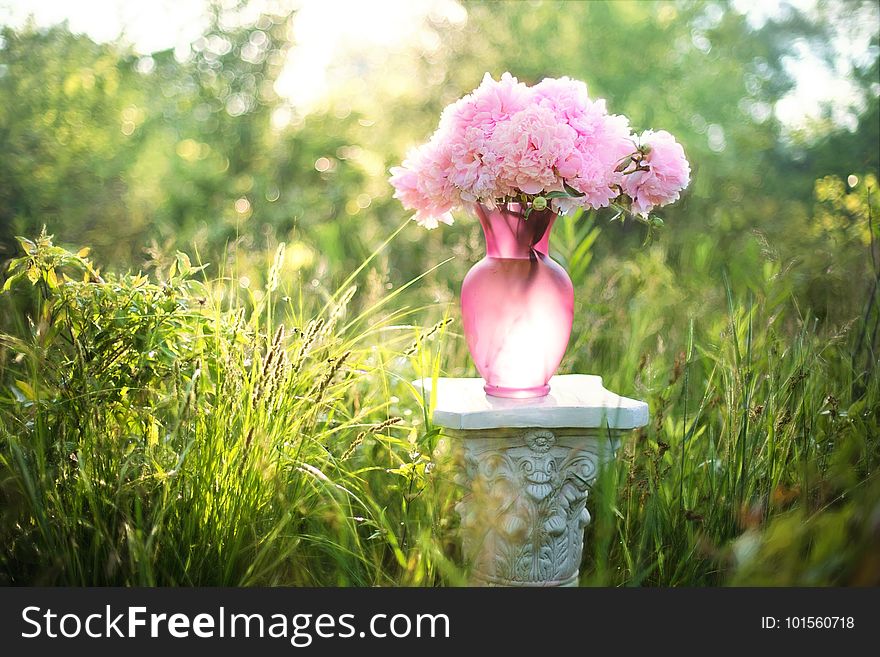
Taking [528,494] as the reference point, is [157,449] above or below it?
above

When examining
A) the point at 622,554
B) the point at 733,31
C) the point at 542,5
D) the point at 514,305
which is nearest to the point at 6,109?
the point at 514,305

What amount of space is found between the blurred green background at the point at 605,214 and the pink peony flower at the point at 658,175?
373mm

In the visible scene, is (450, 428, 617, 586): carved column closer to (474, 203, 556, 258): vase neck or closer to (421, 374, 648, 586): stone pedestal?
(421, 374, 648, 586): stone pedestal

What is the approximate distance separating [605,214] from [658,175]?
3682 millimetres

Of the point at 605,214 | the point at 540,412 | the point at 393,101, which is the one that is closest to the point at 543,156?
the point at 540,412

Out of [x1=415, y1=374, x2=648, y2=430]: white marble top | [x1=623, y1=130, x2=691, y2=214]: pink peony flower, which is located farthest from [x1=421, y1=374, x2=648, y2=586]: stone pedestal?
[x1=623, y1=130, x2=691, y2=214]: pink peony flower

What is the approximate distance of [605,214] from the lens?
209 inches

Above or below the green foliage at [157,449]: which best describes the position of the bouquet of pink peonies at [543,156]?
above

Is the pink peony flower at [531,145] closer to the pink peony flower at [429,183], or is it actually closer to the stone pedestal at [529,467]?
the pink peony flower at [429,183]

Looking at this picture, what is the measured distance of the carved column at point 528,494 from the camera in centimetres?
171

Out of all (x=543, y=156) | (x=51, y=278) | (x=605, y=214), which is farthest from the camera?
(x=605, y=214)

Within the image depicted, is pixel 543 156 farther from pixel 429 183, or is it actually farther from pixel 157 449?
pixel 157 449

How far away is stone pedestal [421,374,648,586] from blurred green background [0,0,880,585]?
12 cm

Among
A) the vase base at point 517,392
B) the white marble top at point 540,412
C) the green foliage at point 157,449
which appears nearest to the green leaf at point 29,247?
the green foliage at point 157,449
